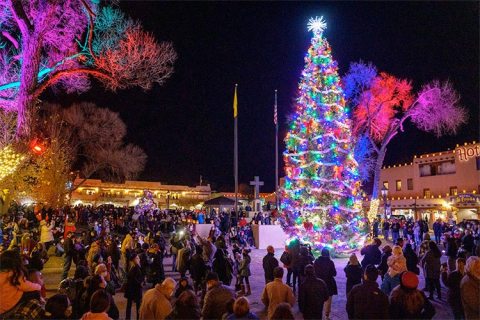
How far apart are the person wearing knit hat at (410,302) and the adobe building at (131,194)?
55523 millimetres

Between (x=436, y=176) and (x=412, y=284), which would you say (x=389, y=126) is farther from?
(x=412, y=284)

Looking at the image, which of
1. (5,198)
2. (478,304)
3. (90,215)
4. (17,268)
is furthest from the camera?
(90,215)

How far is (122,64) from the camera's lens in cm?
2078

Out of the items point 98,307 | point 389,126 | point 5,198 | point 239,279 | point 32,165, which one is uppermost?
point 389,126

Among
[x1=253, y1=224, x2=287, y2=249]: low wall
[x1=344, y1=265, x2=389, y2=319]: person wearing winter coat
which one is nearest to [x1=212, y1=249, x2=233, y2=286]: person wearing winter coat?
[x1=344, y1=265, x2=389, y2=319]: person wearing winter coat

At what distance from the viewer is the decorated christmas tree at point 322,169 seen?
58.7ft

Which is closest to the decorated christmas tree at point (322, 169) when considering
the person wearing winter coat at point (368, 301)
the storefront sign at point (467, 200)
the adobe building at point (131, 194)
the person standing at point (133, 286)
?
the person standing at point (133, 286)

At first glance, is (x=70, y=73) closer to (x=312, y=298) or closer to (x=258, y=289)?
(x=258, y=289)

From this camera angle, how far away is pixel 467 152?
35.7 meters

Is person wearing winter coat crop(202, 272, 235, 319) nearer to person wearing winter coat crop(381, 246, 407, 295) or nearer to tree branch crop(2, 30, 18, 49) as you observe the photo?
person wearing winter coat crop(381, 246, 407, 295)

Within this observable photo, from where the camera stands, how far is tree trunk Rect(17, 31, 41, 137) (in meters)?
19.4

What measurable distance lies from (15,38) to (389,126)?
84.6ft

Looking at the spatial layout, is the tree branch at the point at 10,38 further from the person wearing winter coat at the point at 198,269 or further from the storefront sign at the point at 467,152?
the storefront sign at the point at 467,152

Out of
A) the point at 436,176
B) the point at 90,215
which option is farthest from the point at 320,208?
the point at 436,176
